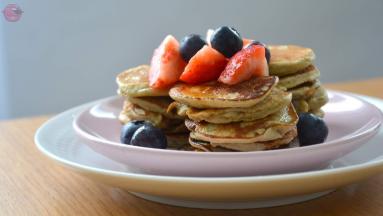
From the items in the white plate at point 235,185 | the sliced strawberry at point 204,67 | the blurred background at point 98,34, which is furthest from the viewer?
the blurred background at point 98,34

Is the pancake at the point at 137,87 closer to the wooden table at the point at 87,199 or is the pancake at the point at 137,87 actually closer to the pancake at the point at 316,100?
the wooden table at the point at 87,199

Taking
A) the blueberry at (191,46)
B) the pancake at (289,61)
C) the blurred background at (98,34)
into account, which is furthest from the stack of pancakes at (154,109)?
the blurred background at (98,34)

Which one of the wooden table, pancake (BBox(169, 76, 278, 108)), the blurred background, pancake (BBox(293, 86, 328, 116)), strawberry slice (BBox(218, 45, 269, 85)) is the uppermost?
strawberry slice (BBox(218, 45, 269, 85))

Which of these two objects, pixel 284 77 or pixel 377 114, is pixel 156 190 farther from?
pixel 377 114

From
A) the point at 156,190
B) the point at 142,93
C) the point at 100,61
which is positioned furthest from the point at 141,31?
the point at 156,190

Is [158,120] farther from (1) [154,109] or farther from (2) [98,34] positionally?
(2) [98,34]

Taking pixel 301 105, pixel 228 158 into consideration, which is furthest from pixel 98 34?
pixel 228 158

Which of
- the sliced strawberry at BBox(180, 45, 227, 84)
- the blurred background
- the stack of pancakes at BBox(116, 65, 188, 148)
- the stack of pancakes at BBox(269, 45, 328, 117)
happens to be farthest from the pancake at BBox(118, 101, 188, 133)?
the blurred background

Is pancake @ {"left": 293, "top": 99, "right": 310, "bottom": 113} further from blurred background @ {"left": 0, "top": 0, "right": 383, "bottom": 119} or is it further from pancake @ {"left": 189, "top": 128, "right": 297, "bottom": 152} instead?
blurred background @ {"left": 0, "top": 0, "right": 383, "bottom": 119}
